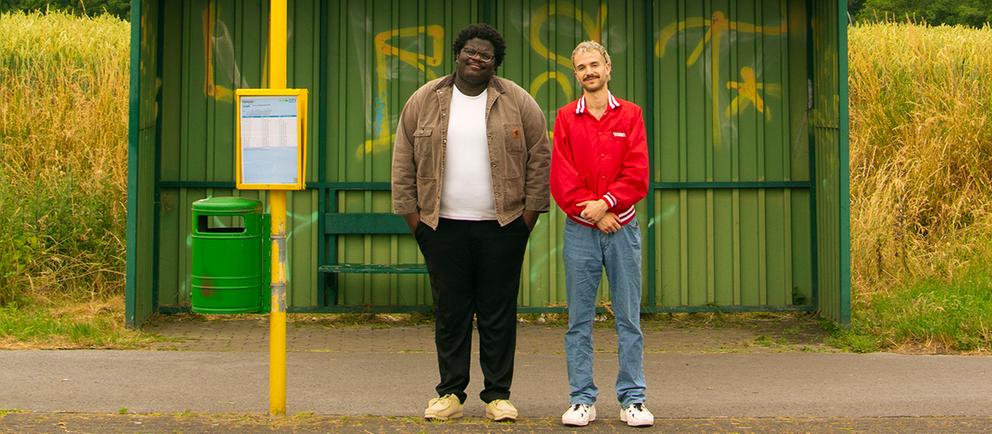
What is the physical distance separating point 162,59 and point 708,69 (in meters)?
3.83

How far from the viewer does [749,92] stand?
30.8 feet

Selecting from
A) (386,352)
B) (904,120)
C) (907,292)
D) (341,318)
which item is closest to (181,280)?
(341,318)

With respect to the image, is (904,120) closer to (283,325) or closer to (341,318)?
(341,318)

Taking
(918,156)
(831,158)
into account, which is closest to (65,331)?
(831,158)

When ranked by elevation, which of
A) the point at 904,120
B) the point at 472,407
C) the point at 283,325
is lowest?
the point at 472,407

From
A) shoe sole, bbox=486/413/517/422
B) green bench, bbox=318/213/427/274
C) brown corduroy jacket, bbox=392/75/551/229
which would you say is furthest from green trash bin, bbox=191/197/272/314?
green bench, bbox=318/213/427/274

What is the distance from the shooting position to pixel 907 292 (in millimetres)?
9805

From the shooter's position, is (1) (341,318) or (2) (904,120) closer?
(1) (341,318)

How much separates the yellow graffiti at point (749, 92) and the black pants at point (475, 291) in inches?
145

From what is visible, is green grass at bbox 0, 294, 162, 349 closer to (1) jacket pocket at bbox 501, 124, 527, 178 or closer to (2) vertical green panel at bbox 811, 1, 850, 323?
(1) jacket pocket at bbox 501, 124, 527, 178

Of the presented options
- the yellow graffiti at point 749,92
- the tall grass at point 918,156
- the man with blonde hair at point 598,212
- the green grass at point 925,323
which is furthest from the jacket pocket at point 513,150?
the tall grass at point 918,156

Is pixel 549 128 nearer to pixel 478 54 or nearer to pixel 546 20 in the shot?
pixel 546 20

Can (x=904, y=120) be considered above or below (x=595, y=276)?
above

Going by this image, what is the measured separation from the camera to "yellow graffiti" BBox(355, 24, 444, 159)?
934cm
